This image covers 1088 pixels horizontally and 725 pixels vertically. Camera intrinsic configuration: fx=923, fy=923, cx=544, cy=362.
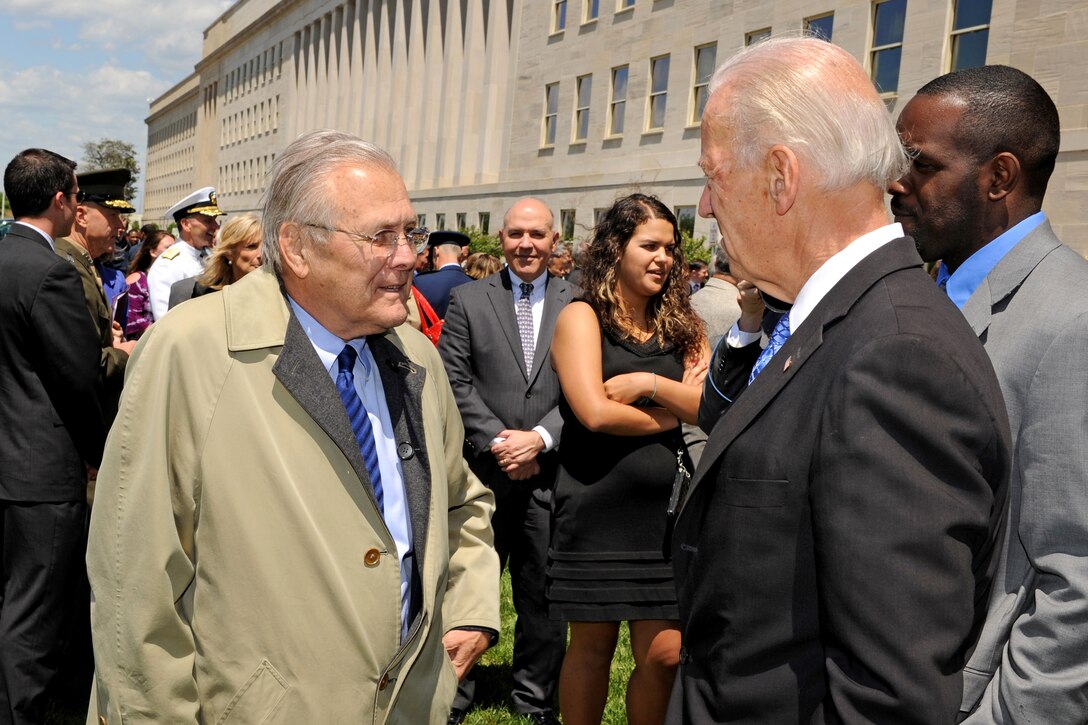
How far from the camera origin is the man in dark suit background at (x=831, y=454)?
1.52m

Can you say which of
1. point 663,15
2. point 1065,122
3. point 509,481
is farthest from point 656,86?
point 509,481

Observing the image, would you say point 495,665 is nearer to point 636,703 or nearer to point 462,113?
point 636,703

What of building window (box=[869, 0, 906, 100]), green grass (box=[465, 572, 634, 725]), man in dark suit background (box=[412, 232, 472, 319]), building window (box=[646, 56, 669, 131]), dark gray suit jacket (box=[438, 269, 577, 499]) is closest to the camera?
green grass (box=[465, 572, 634, 725])

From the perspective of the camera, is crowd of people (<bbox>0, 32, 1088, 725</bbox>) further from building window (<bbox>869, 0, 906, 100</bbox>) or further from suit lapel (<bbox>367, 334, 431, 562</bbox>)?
building window (<bbox>869, 0, 906, 100</bbox>)

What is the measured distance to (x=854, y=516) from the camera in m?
1.54

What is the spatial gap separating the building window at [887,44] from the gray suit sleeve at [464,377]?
58.1 ft

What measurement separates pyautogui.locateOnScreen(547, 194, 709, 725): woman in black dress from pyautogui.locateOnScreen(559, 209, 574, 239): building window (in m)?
26.2

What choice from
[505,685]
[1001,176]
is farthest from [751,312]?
[505,685]

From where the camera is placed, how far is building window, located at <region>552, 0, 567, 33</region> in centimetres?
3259

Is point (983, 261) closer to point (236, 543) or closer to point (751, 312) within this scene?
point (751, 312)

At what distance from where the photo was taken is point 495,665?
227 inches

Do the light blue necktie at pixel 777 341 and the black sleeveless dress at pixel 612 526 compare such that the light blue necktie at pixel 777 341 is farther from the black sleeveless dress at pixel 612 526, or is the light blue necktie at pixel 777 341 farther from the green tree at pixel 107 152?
the green tree at pixel 107 152

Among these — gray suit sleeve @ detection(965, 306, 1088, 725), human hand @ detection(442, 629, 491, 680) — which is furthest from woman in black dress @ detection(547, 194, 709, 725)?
gray suit sleeve @ detection(965, 306, 1088, 725)

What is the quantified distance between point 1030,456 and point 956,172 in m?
0.81
